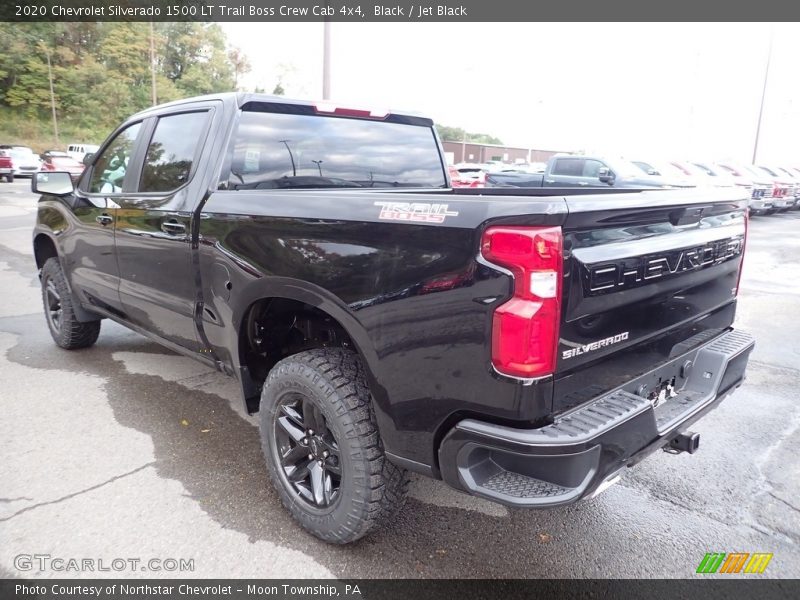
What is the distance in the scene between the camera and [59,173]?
448 cm

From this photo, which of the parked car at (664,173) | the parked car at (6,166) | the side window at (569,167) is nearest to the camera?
the parked car at (664,173)

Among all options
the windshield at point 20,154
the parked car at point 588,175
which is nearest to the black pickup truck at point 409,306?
the parked car at point 588,175

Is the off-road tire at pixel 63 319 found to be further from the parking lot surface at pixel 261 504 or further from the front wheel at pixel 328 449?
the front wheel at pixel 328 449

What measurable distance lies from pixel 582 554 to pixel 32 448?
304 centimetres

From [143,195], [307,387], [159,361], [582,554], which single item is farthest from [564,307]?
[159,361]

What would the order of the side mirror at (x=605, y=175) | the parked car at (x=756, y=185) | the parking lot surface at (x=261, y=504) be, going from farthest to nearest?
1. the parked car at (x=756, y=185)
2. the side mirror at (x=605, y=175)
3. the parking lot surface at (x=261, y=504)

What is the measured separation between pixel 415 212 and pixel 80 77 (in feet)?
178

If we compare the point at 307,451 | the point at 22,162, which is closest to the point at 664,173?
the point at 307,451

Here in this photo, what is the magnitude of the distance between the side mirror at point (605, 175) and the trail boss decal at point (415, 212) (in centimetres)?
1199

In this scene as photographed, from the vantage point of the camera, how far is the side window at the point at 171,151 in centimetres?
329

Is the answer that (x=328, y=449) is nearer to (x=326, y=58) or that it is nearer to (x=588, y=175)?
(x=326, y=58)

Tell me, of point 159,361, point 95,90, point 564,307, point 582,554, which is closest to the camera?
point 564,307

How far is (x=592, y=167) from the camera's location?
14.1 metres

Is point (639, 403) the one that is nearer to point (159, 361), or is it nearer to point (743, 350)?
point (743, 350)
